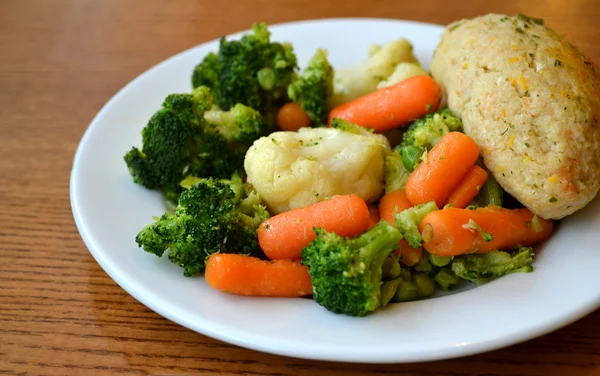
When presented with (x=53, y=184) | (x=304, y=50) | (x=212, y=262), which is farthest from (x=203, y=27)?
(x=212, y=262)

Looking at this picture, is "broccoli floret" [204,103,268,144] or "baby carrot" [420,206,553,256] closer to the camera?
"baby carrot" [420,206,553,256]

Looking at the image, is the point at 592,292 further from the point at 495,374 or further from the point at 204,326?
the point at 204,326

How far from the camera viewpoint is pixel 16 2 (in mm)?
4582

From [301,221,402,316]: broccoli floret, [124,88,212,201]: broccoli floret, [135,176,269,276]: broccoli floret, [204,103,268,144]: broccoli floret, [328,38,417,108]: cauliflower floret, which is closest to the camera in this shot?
[301,221,402,316]: broccoli floret

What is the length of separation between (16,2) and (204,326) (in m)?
4.02

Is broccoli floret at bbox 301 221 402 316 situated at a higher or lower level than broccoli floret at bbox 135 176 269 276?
higher

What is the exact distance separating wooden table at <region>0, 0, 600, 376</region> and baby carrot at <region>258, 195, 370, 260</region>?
1.18 ft

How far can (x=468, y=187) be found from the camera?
80.2 inches

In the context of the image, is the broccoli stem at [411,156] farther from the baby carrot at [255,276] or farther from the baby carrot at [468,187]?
the baby carrot at [255,276]

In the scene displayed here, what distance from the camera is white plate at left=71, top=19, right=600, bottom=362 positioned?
5.11ft

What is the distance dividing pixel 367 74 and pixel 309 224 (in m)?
1.09

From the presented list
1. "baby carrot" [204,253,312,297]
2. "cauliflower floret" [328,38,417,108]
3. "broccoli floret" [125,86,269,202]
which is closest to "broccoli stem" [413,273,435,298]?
"baby carrot" [204,253,312,297]

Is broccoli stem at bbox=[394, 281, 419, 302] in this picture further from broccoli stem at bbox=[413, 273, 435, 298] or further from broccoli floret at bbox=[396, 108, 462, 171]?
broccoli floret at bbox=[396, 108, 462, 171]

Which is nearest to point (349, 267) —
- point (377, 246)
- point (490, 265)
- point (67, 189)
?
point (377, 246)
